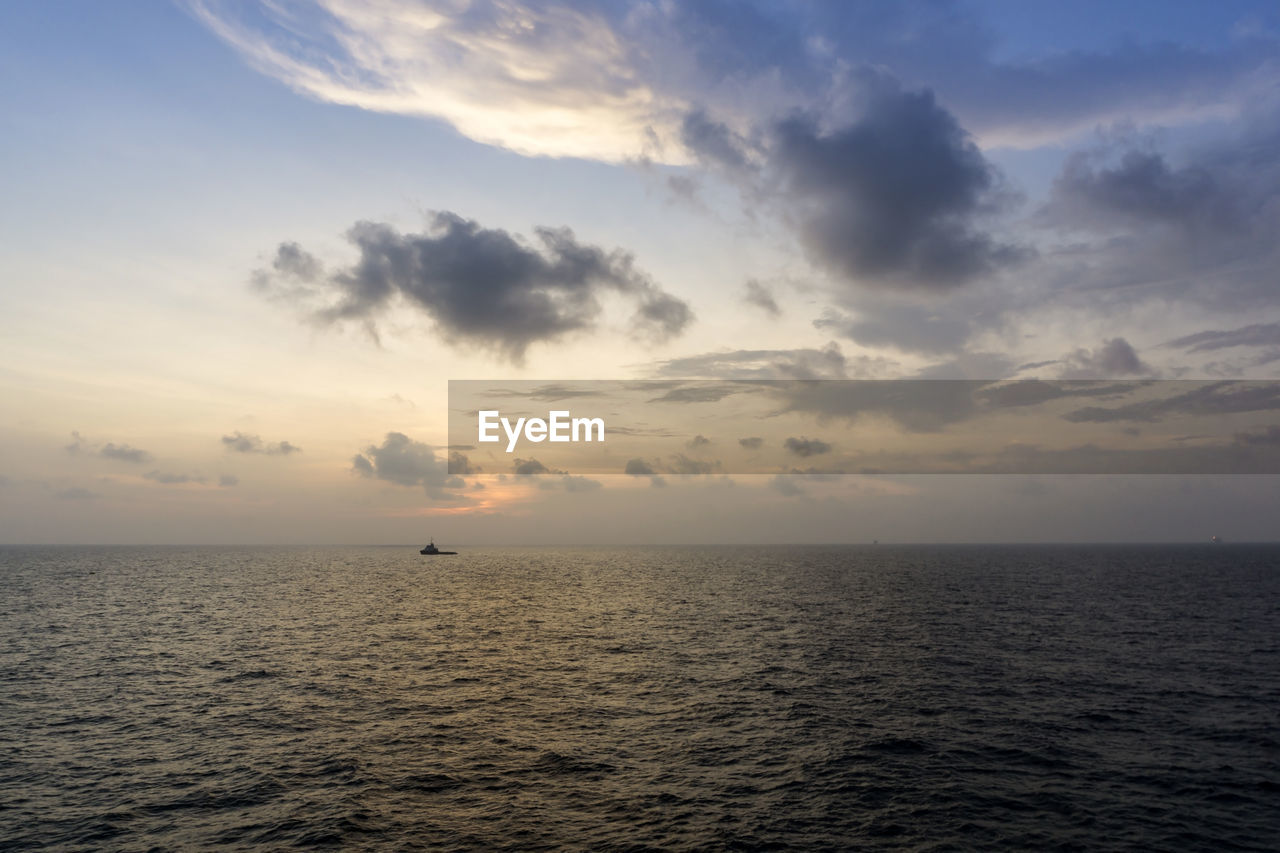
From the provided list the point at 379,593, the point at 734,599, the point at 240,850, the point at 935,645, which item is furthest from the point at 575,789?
the point at 379,593

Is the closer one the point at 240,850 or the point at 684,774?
the point at 240,850

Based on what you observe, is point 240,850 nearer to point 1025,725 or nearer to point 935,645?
point 1025,725

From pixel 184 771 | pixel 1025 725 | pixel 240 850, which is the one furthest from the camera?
pixel 1025 725

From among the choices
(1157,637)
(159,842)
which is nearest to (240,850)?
(159,842)

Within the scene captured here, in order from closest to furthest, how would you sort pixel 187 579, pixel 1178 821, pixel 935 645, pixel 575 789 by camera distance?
pixel 1178 821 < pixel 575 789 < pixel 935 645 < pixel 187 579

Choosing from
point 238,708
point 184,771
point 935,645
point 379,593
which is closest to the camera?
point 184,771

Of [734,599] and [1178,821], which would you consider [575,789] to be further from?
[734,599]
